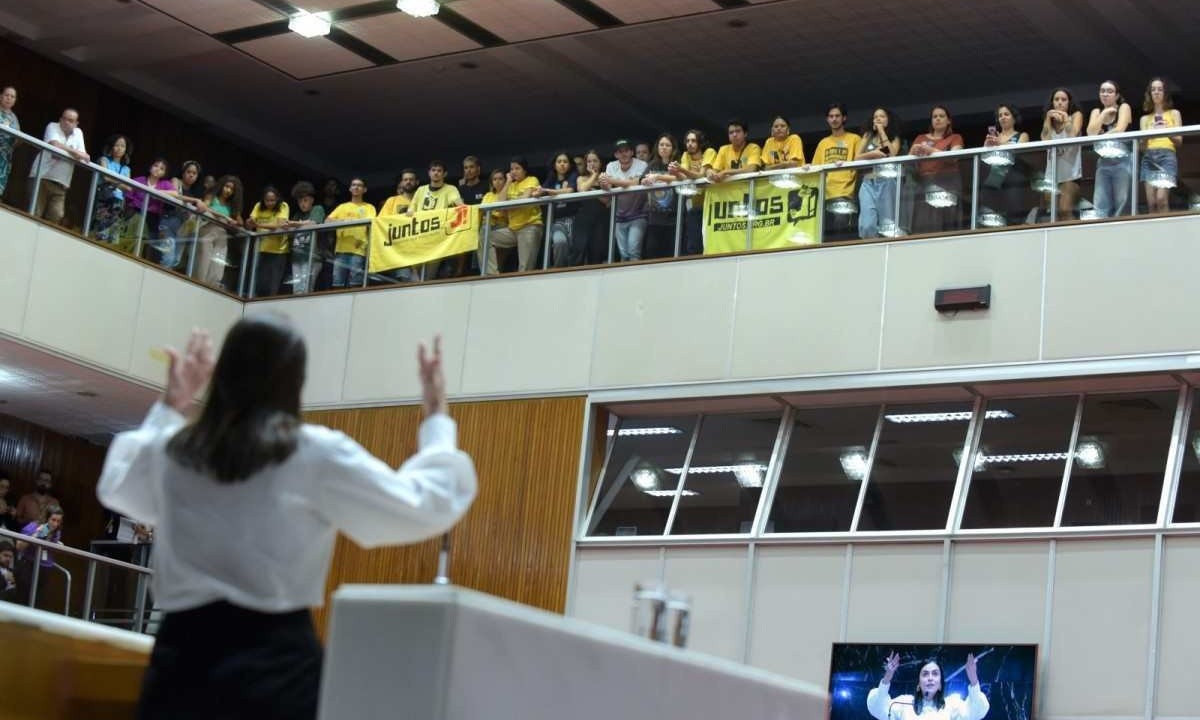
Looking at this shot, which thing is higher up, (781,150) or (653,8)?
(653,8)

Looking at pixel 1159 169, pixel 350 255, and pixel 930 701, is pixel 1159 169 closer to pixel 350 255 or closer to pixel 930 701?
pixel 930 701

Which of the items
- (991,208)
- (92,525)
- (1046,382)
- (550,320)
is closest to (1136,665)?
(1046,382)

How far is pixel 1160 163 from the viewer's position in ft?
45.1

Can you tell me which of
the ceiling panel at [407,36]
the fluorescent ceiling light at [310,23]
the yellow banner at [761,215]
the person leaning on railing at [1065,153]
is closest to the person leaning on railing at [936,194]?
the person leaning on railing at [1065,153]

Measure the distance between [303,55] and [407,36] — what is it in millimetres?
1551

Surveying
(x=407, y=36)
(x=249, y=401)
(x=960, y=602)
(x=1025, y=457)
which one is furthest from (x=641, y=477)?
(x=249, y=401)

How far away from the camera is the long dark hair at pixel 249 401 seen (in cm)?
318

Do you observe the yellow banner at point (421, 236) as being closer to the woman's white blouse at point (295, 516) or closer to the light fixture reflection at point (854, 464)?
the light fixture reflection at point (854, 464)

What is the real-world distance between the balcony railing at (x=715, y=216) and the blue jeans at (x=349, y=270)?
10 mm

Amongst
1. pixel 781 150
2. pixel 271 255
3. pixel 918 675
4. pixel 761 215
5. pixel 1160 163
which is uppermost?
pixel 781 150

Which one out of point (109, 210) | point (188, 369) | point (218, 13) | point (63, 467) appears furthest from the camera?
point (63, 467)

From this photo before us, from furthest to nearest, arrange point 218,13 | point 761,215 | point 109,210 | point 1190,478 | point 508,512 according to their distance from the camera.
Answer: point 218,13
point 109,210
point 508,512
point 761,215
point 1190,478

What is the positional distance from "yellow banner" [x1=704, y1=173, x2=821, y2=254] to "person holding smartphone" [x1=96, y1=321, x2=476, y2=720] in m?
12.2

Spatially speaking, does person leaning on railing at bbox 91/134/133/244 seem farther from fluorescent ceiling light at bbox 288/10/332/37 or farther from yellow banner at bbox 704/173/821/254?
yellow banner at bbox 704/173/821/254
